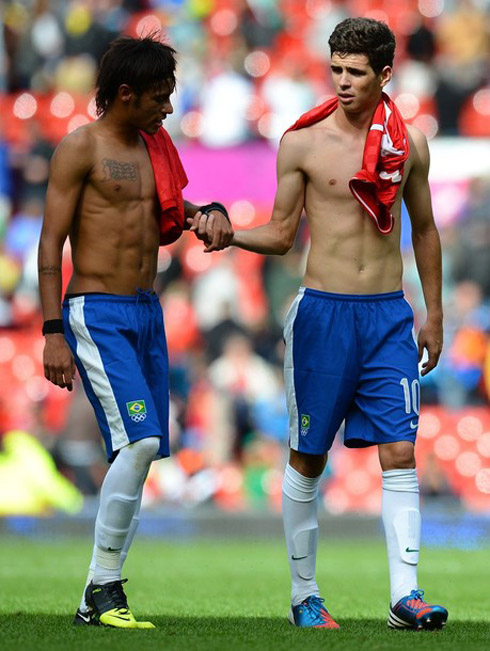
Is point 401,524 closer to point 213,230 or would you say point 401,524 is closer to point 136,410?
point 136,410

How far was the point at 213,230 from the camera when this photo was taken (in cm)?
628

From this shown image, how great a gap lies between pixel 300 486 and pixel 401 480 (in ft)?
1.57

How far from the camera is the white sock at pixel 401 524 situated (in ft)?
19.6

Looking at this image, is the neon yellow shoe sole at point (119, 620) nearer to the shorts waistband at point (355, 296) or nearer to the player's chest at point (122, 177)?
the shorts waistband at point (355, 296)

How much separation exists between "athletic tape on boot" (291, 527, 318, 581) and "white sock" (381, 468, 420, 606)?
14.7 inches

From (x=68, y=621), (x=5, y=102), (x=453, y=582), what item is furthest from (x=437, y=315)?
(x=5, y=102)

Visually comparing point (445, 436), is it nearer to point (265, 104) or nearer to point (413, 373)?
point (265, 104)

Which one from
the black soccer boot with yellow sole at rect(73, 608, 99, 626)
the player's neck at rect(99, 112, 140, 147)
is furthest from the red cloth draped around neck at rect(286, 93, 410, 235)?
the black soccer boot with yellow sole at rect(73, 608, 99, 626)

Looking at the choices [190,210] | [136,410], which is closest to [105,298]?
[136,410]

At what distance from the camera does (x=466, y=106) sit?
16.8 metres

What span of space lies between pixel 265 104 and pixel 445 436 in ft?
15.0

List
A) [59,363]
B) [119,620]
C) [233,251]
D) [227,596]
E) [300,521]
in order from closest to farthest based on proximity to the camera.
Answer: [119,620] < [59,363] < [300,521] < [227,596] < [233,251]

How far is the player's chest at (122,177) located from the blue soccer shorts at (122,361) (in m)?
0.43

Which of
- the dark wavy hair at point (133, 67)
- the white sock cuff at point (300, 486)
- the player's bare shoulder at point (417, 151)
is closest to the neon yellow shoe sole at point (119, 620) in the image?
the white sock cuff at point (300, 486)
